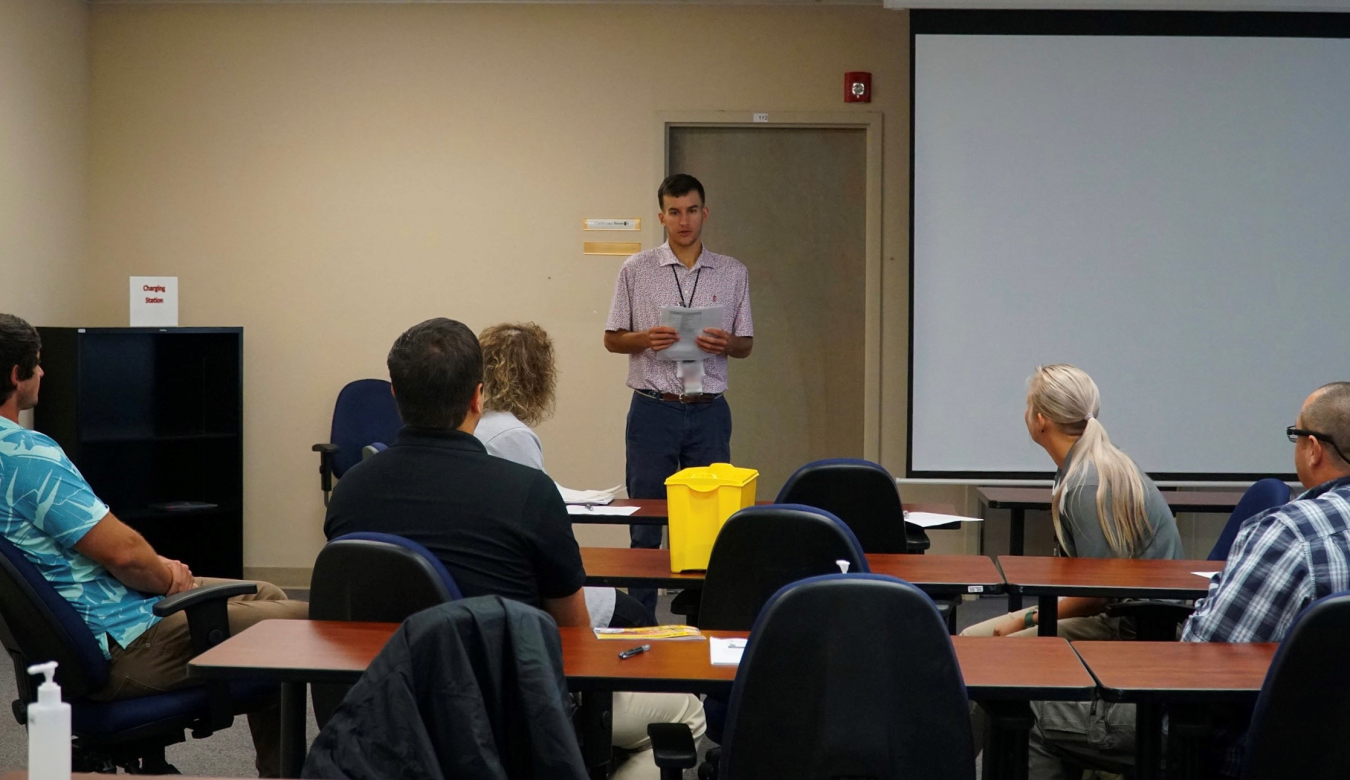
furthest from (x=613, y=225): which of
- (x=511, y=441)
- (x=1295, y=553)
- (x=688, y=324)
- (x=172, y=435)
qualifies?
(x=1295, y=553)

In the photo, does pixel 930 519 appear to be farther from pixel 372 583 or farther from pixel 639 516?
pixel 372 583

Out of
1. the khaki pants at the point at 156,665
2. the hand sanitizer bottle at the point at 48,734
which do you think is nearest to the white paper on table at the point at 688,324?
the khaki pants at the point at 156,665

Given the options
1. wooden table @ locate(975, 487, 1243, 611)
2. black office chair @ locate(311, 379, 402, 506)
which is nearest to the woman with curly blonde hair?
wooden table @ locate(975, 487, 1243, 611)

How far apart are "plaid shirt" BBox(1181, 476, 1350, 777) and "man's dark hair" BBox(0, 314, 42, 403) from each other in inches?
99.1

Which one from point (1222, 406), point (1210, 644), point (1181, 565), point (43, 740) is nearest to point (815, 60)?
point (1222, 406)

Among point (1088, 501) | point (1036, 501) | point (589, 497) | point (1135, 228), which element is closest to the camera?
point (1088, 501)

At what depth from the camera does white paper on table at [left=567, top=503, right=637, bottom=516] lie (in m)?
3.58

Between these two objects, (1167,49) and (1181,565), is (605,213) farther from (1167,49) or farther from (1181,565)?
(1181,565)

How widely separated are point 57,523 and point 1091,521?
2.43 m

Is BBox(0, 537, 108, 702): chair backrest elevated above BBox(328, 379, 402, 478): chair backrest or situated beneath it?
situated beneath

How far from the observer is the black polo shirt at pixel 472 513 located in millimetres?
2121

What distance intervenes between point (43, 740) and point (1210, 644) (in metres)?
1.92

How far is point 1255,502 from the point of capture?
130 inches

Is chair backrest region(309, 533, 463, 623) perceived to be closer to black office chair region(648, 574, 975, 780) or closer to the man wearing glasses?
black office chair region(648, 574, 975, 780)
